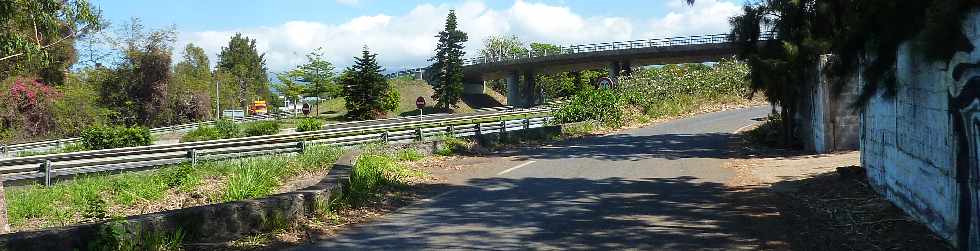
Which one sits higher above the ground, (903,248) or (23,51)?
(23,51)

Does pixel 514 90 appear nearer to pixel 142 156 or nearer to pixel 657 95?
pixel 657 95

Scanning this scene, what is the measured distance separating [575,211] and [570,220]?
69cm

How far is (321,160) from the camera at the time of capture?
1686cm

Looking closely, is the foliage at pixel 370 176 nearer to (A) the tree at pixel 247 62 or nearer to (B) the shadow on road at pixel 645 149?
(B) the shadow on road at pixel 645 149

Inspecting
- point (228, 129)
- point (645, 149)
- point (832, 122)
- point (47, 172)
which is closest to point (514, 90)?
point (228, 129)

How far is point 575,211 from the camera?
9812 mm

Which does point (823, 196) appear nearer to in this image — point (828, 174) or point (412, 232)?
point (828, 174)

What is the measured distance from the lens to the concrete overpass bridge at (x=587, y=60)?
6239cm

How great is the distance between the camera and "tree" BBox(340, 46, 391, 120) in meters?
66.9

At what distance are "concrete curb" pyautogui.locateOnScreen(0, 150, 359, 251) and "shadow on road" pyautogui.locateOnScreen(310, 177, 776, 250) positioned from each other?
0.72 metres

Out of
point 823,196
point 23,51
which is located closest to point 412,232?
point 823,196

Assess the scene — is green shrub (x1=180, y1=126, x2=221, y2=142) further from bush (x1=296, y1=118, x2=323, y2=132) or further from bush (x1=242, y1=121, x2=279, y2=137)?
bush (x1=296, y1=118, x2=323, y2=132)

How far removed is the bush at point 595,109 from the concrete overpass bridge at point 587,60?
658 inches

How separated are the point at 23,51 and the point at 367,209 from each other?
8.06 metres
